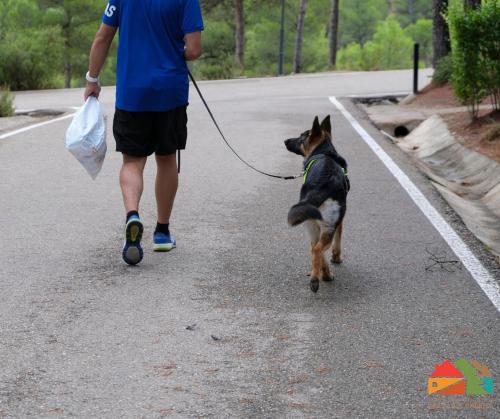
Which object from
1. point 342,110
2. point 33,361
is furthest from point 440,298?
point 342,110

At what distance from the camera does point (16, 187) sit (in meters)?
10.2

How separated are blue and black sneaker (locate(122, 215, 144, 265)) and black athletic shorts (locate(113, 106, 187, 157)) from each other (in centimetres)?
A: 58

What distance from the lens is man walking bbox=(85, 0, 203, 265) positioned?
6.82 meters

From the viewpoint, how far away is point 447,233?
811 centimetres

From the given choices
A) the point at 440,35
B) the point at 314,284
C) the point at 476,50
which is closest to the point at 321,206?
the point at 314,284

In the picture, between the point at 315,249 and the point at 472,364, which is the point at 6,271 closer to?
the point at 315,249

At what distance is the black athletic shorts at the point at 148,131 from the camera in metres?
7.05

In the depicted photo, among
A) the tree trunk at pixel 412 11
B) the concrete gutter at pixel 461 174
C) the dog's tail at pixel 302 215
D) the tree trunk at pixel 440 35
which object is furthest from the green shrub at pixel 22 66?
the tree trunk at pixel 412 11

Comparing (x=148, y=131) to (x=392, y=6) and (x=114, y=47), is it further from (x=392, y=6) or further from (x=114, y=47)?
(x=392, y=6)

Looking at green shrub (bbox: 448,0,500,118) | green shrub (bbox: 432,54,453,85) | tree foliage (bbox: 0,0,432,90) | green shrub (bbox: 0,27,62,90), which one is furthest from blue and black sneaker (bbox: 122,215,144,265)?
tree foliage (bbox: 0,0,432,90)

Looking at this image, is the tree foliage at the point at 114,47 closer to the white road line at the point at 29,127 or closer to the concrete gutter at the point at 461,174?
the white road line at the point at 29,127

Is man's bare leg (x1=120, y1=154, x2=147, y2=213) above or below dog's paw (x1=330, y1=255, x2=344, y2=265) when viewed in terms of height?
above

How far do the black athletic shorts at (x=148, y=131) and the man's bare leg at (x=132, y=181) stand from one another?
0.30ft

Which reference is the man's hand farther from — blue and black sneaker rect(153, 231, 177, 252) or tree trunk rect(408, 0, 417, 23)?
tree trunk rect(408, 0, 417, 23)
